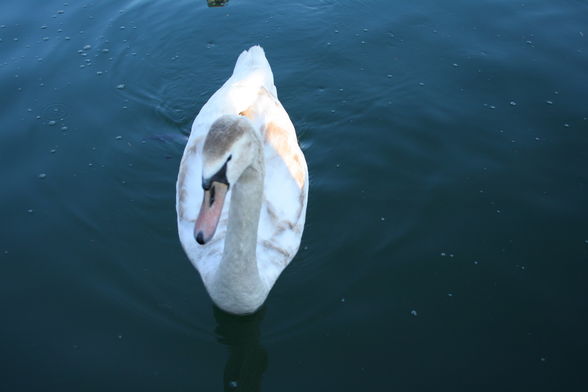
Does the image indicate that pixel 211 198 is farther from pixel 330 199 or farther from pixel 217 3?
pixel 217 3

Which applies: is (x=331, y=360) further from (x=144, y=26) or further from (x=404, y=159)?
(x=144, y=26)

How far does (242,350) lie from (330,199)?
2408 millimetres

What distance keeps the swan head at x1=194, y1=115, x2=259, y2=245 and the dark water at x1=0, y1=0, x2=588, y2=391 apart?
178 cm

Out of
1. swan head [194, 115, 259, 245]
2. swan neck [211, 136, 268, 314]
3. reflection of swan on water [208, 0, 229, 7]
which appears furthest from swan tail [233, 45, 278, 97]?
reflection of swan on water [208, 0, 229, 7]

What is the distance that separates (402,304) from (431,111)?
3832 mm

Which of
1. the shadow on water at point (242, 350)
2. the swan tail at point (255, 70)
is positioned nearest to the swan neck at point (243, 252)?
the shadow on water at point (242, 350)

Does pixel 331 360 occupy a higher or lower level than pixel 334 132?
lower

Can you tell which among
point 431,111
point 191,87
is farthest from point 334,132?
point 191,87

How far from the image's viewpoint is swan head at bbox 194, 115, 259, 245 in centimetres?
417

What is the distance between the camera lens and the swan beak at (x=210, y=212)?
13.9 feet

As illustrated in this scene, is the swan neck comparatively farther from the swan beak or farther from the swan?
the swan beak

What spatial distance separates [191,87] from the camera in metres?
9.49

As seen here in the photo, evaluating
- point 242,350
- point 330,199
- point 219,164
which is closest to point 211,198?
point 219,164

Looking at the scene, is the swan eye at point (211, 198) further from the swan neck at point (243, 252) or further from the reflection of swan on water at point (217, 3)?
the reflection of swan on water at point (217, 3)
